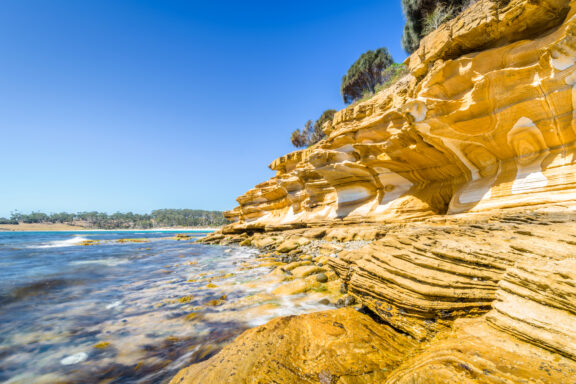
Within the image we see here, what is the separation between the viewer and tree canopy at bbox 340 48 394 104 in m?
30.8

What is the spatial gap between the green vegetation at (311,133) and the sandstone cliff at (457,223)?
18.1 m

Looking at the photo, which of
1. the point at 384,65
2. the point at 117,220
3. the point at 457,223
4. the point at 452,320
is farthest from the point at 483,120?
Answer: the point at 117,220

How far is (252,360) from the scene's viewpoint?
2621 mm

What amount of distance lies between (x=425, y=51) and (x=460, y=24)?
131cm

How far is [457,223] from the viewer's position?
700cm

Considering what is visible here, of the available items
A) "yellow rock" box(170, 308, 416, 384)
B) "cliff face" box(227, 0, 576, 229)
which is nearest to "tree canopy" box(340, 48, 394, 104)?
"cliff face" box(227, 0, 576, 229)

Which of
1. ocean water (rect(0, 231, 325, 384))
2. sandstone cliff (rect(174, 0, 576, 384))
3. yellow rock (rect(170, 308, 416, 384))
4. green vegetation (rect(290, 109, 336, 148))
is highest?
green vegetation (rect(290, 109, 336, 148))

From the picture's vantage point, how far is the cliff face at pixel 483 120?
6344 millimetres

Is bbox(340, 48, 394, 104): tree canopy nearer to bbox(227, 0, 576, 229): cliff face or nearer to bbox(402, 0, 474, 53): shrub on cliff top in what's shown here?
bbox(402, 0, 474, 53): shrub on cliff top

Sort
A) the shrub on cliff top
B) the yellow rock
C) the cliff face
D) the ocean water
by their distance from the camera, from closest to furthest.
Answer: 1. the yellow rock
2. the ocean water
3. the cliff face
4. the shrub on cliff top

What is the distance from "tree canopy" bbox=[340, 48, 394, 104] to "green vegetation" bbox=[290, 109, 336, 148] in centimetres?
456

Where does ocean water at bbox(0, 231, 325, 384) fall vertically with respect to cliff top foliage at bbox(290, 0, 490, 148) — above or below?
below

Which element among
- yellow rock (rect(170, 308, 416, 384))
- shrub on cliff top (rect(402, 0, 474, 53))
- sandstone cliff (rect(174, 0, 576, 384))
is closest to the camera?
sandstone cliff (rect(174, 0, 576, 384))

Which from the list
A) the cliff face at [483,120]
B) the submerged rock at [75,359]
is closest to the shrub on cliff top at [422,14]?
the cliff face at [483,120]
